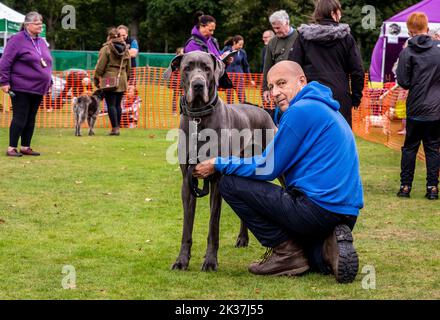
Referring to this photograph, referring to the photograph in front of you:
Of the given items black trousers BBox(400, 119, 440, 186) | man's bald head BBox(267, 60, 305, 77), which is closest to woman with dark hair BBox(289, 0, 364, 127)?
black trousers BBox(400, 119, 440, 186)

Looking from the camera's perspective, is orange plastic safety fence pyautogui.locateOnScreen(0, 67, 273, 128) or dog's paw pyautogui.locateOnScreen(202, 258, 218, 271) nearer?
dog's paw pyautogui.locateOnScreen(202, 258, 218, 271)

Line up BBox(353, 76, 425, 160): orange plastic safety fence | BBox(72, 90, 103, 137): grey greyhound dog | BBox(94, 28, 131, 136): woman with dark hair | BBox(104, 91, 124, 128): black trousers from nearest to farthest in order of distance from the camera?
BBox(353, 76, 425, 160): orange plastic safety fence < BBox(94, 28, 131, 136): woman with dark hair < BBox(104, 91, 124, 128): black trousers < BBox(72, 90, 103, 137): grey greyhound dog

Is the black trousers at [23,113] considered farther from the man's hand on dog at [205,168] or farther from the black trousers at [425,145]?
the man's hand on dog at [205,168]

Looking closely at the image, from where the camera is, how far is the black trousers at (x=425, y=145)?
946 centimetres

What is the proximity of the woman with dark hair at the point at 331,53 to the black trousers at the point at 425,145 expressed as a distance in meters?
1.59

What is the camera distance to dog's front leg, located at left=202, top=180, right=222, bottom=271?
19.6ft

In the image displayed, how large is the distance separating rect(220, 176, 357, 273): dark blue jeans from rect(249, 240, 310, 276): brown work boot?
5 cm

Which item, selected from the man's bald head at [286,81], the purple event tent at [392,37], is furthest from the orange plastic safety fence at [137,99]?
the man's bald head at [286,81]

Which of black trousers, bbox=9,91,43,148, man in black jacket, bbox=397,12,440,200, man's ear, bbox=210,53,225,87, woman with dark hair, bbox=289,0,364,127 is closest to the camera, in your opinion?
man's ear, bbox=210,53,225,87

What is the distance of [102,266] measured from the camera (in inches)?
237

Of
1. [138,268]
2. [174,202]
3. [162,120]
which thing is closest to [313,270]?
[138,268]

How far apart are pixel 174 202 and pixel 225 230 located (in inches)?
61.6

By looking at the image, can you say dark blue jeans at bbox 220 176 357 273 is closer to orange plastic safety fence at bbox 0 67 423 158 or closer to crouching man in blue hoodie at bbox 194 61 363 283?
crouching man in blue hoodie at bbox 194 61 363 283

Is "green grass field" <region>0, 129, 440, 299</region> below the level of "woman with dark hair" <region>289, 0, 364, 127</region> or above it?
below
